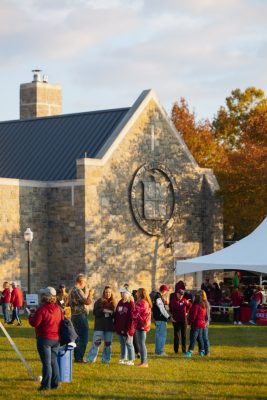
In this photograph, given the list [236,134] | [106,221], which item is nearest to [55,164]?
[106,221]

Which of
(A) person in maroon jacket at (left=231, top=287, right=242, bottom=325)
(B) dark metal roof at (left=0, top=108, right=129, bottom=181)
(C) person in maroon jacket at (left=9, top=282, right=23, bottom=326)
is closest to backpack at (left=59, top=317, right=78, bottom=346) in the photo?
(C) person in maroon jacket at (left=9, top=282, right=23, bottom=326)

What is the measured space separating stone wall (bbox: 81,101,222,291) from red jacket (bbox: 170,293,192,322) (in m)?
19.7

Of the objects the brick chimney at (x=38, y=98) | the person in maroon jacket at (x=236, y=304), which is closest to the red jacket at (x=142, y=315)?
the person in maroon jacket at (x=236, y=304)

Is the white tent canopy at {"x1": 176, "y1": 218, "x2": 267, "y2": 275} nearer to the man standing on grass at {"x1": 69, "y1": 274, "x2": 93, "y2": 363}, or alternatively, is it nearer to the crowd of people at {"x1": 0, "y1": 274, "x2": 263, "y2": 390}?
the crowd of people at {"x1": 0, "y1": 274, "x2": 263, "y2": 390}

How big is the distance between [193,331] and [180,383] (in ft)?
17.4

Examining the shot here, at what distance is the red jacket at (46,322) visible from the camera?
1936cm

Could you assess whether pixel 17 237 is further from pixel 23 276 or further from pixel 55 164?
pixel 55 164

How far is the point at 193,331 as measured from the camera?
86.5 ft

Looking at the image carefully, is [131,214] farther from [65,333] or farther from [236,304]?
[65,333]

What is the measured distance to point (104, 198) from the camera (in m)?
47.5

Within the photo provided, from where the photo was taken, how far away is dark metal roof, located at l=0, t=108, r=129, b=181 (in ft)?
162

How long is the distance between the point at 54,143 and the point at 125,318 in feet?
91.2

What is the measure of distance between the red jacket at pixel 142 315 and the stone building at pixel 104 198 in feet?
71.0

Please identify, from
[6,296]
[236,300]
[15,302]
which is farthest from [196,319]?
[236,300]
